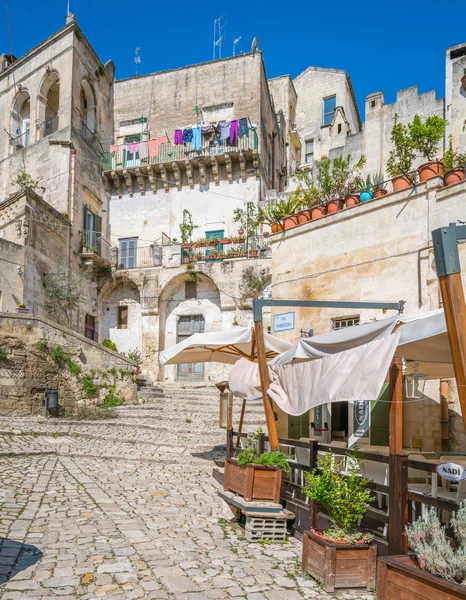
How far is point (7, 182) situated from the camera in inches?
1067

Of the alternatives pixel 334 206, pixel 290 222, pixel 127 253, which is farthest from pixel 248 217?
pixel 334 206

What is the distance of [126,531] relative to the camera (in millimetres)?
6375

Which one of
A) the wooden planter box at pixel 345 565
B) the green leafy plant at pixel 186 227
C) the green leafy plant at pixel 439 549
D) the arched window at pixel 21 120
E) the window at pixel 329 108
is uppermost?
the window at pixel 329 108

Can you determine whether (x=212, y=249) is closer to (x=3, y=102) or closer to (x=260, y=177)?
(x=260, y=177)

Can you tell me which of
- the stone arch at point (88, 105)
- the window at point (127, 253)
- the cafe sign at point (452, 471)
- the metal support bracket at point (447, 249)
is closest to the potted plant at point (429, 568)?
the cafe sign at point (452, 471)

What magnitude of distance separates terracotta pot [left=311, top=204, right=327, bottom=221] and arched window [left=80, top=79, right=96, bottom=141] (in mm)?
18618

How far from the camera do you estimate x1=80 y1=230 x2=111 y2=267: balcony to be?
24516mm

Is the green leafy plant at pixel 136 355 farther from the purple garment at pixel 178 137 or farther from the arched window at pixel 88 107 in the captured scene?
the arched window at pixel 88 107

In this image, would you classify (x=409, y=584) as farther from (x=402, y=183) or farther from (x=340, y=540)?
(x=402, y=183)

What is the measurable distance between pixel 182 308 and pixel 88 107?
1188 centimetres

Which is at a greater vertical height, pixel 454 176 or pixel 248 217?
pixel 248 217

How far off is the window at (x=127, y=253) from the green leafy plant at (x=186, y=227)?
2.71 metres

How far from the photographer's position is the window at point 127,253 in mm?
26531

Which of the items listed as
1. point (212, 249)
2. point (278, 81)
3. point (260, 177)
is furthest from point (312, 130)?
→ point (212, 249)
